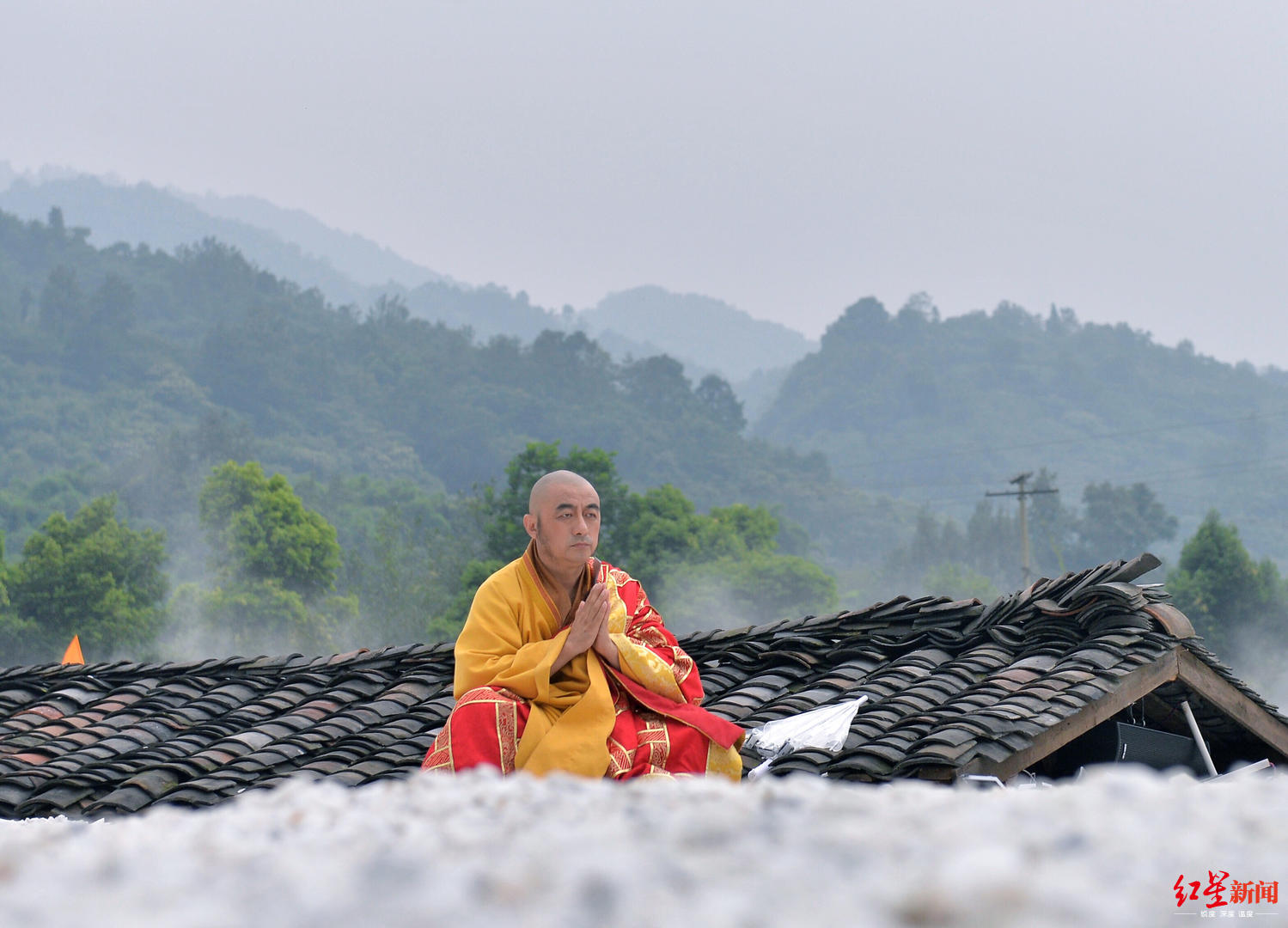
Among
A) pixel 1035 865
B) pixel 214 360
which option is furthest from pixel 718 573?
pixel 1035 865

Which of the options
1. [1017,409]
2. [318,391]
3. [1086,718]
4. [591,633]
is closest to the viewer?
[591,633]

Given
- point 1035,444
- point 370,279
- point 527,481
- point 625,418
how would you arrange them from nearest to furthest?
point 527,481 < point 625,418 < point 1035,444 < point 370,279

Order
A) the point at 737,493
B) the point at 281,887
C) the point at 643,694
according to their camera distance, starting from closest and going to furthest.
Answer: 1. the point at 281,887
2. the point at 643,694
3. the point at 737,493

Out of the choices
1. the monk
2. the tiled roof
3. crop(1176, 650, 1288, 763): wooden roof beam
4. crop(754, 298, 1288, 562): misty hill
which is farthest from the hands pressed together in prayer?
crop(754, 298, 1288, 562): misty hill

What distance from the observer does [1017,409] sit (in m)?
105

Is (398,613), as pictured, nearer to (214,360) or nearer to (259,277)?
(214,360)

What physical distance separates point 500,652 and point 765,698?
4.61 feet

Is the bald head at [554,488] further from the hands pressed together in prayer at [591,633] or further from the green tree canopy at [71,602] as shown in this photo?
the green tree canopy at [71,602]

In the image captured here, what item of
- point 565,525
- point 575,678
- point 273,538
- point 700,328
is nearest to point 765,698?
point 575,678

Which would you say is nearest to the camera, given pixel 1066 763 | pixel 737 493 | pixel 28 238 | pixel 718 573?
pixel 1066 763

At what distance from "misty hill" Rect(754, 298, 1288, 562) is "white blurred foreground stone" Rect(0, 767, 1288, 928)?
94.7 metres

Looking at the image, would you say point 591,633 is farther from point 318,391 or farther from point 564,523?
point 318,391

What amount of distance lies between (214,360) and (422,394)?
14073 millimetres

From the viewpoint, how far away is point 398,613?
5441cm
